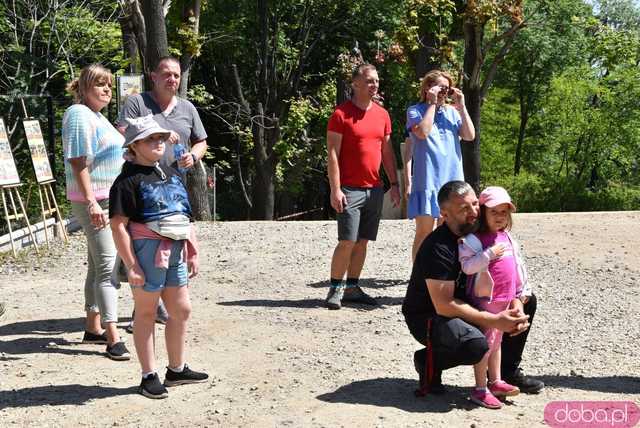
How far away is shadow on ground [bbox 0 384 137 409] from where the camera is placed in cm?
530

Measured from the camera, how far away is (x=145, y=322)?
5176 millimetres

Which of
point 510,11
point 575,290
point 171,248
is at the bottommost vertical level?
point 575,290

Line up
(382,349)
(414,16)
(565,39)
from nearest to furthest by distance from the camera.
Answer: (382,349), (414,16), (565,39)

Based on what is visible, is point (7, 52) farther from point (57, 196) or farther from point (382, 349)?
point (382, 349)

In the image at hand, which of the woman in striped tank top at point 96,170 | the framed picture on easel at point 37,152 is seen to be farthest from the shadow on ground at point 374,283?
the framed picture on easel at point 37,152

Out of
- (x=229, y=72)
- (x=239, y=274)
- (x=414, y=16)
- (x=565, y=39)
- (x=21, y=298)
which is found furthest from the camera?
(x=565, y=39)

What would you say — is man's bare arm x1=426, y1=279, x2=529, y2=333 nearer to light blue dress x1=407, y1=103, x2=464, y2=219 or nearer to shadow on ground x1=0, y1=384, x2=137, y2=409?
shadow on ground x1=0, y1=384, x2=137, y2=409

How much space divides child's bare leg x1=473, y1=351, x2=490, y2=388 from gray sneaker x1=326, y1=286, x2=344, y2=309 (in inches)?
105

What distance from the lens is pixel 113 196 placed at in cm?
504

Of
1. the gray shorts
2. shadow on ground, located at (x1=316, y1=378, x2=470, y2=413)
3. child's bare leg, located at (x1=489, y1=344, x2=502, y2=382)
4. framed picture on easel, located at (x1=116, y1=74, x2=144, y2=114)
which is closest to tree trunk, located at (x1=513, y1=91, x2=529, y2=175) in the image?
framed picture on easel, located at (x1=116, y1=74, x2=144, y2=114)

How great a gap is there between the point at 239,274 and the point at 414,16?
8.03 metres

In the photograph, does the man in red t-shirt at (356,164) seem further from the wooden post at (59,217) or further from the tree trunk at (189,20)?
the tree trunk at (189,20)

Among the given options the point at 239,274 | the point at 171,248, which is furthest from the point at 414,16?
the point at 171,248

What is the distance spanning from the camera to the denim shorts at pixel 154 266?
5.10 metres
